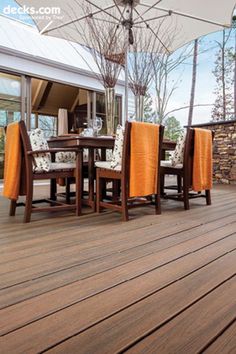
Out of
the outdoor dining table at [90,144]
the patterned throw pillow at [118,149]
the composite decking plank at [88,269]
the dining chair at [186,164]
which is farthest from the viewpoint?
the dining chair at [186,164]

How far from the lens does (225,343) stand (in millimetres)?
853

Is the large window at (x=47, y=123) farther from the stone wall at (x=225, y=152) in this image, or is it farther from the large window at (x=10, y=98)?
the stone wall at (x=225, y=152)

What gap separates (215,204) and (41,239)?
2.34 meters

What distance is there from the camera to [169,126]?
7.80 meters

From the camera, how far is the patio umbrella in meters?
3.49

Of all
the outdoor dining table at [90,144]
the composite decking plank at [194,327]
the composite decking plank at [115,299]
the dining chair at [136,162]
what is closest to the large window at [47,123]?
the outdoor dining table at [90,144]

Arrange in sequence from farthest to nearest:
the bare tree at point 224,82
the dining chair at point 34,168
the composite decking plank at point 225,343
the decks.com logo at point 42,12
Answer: the bare tree at point 224,82
the decks.com logo at point 42,12
the dining chair at point 34,168
the composite decking plank at point 225,343

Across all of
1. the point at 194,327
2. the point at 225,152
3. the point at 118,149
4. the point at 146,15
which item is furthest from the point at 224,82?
the point at 194,327

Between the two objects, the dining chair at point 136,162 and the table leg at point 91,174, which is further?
the table leg at point 91,174

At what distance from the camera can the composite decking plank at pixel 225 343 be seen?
818 mm

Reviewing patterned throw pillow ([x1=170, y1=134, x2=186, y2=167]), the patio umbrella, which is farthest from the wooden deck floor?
the patio umbrella

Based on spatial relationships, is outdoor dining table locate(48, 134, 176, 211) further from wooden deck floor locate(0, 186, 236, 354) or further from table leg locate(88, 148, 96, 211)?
wooden deck floor locate(0, 186, 236, 354)

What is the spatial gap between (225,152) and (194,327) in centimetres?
604

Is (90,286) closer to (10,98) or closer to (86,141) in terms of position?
(86,141)
